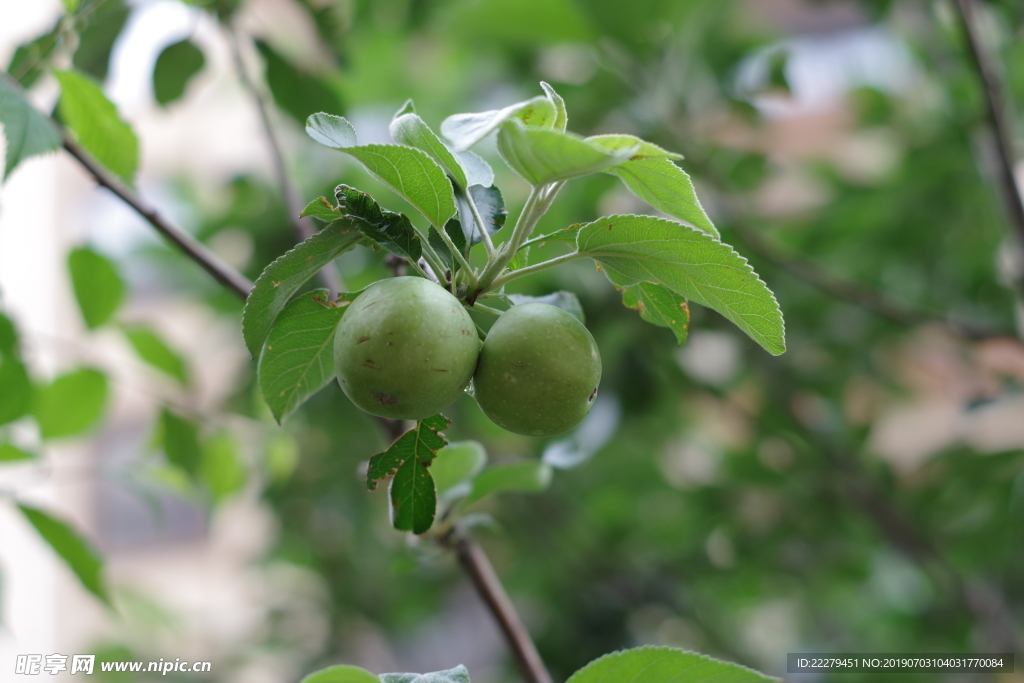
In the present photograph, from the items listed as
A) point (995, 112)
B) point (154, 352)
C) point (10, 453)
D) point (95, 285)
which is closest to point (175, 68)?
point (95, 285)

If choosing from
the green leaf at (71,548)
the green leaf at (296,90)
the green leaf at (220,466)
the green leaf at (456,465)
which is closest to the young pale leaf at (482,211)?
the green leaf at (456,465)

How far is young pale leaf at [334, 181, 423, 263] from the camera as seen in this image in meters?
0.40

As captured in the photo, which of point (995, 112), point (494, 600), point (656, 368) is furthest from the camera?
point (656, 368)

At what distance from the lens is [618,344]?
45.9 inches

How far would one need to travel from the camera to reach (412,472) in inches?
18.4

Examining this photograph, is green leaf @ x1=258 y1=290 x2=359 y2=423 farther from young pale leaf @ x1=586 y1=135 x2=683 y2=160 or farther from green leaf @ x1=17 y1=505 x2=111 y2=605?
green leaf @ x1=17 y1=505 x2=111 y2=605

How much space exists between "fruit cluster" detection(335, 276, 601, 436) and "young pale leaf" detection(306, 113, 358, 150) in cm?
8

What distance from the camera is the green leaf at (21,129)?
Answer: 0.46m

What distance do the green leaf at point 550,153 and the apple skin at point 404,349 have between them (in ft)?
0.27

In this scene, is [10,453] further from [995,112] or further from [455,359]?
[995,112]

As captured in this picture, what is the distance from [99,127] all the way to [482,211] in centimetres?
42

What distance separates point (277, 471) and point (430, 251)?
1.16 metres

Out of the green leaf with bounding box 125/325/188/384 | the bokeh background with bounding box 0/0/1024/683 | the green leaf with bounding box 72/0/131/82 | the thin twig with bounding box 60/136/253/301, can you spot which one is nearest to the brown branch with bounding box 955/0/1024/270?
the bokeh background with bounding box 0/0/1024/683

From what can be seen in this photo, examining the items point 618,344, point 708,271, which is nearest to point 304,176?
point 618,344
